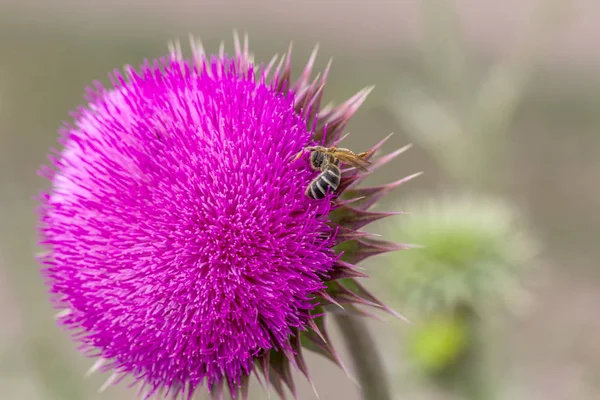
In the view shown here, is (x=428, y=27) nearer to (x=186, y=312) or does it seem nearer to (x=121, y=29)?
(x=186, y=312)

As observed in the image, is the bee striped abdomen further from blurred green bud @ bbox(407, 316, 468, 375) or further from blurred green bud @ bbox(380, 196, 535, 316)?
blurred green bud @ bbox(407, 316, 468, 375)

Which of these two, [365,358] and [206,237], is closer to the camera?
[206,237]

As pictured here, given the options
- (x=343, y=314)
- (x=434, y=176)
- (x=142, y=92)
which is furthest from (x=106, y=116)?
(x=434, y=176)

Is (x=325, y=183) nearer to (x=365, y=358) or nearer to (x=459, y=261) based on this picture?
(x=365, y=358)

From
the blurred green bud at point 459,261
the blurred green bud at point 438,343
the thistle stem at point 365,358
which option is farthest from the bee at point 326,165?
the blurred green bud at point 438,343

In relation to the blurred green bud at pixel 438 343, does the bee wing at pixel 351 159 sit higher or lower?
higher

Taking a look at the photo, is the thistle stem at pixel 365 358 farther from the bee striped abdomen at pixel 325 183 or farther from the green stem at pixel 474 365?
the green stem at pixel 474 365

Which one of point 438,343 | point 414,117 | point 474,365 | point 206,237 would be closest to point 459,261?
point 438,343
